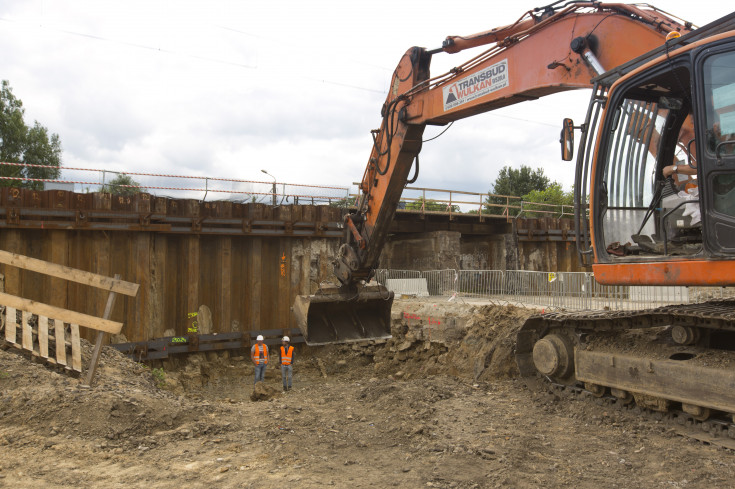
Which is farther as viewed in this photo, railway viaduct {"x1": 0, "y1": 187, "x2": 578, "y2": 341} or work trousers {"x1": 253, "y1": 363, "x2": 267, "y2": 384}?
work trousers {"x1": 253, "y1": 363, "x2": 267, "y2": 384}

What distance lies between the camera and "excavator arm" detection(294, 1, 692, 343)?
5.20 metres

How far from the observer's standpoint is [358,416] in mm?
5863

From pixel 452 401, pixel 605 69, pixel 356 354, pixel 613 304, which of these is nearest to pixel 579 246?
pixel 605 69

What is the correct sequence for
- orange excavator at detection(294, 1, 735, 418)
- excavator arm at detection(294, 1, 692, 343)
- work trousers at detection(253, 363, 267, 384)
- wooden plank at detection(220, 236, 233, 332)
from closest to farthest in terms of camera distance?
orange excavator at detection(294, 1, 735, 418), excavator arm at detection(294, 1, 692, 343), work trousers at detection(253, 363, 267, 384), wooden plank at detection(220, 236, 233, 332)

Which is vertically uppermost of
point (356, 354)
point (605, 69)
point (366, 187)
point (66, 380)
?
point (605, 69)

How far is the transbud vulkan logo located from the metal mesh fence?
5.83m

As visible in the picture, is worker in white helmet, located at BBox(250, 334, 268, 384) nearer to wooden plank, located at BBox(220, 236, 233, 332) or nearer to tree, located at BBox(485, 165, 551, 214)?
wooden plank, located at BBox(220, 236, 233, 332)

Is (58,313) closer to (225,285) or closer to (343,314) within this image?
(343,314)

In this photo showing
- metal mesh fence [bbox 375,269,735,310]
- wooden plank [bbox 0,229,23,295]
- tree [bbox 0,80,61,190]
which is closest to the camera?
wooden plank [bbox 0,229,23,295]

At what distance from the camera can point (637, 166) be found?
523 cm

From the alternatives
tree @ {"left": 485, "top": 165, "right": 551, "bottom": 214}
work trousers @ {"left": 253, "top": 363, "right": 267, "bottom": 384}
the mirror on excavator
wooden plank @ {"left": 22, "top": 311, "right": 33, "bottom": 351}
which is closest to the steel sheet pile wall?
work trousers @ {"left": 253, "top": 363, "right": 267, "bottom": 384}


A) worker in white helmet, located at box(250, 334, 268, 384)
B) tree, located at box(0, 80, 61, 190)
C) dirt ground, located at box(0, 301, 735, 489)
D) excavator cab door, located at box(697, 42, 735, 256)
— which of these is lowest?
worker in white helmet, located at box(250, 334, 268, 384)

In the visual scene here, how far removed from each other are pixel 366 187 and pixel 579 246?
12.6ft

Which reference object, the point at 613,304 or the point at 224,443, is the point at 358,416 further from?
the point at 613,304
